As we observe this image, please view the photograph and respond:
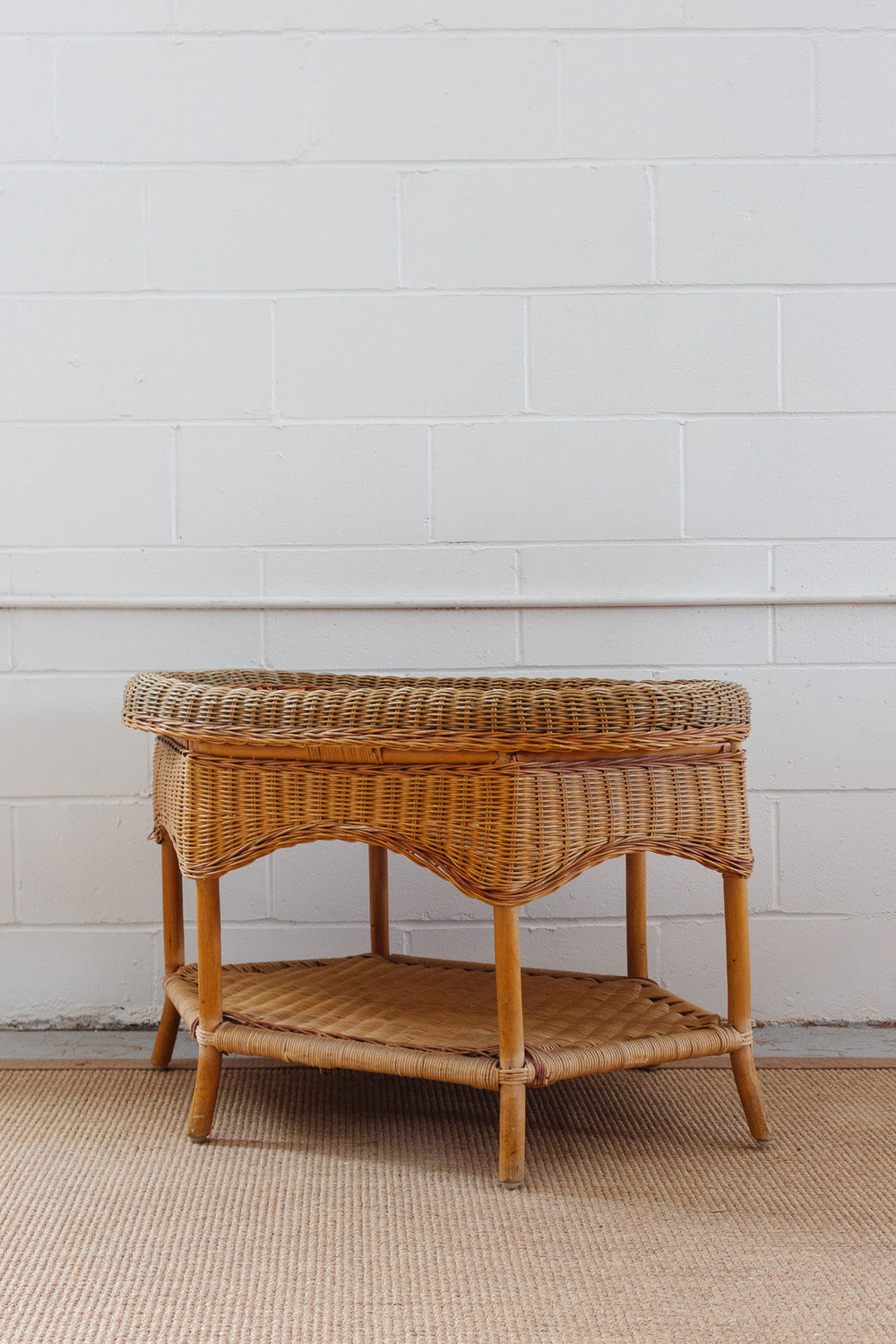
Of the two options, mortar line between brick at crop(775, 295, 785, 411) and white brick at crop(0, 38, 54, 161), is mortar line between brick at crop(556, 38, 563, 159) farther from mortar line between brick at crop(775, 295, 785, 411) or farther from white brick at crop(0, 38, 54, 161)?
white brick at crop(0, 38, 54, 161)

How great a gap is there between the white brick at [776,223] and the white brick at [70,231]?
0.87 metres

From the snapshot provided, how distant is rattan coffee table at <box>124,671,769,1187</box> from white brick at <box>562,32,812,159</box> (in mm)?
985

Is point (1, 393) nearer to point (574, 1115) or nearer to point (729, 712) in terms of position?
point (729, 712)

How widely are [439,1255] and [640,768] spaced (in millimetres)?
543

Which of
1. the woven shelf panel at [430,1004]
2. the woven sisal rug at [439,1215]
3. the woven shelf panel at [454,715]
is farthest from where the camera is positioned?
the woven shelf panel at [430,1004]

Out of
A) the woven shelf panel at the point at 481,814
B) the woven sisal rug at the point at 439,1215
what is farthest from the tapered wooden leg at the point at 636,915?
the woven shelf panel at the point at 481,814

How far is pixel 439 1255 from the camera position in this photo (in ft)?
3.38

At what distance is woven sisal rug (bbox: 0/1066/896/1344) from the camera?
3.05 ft

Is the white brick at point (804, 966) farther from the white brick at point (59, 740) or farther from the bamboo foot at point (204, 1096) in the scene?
the white brick at point (59, 740)

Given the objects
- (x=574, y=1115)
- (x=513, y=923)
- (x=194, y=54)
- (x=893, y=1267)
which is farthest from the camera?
(x=194, y=54)

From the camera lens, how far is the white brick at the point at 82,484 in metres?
1.73

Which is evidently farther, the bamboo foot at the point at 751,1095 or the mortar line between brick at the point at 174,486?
the mortar line between brick at the point at 174,486

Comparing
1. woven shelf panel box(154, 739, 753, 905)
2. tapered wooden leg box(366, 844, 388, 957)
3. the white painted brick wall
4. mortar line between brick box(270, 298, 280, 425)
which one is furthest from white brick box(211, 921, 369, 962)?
mortar line between brick box(270, 298, 280, 425)

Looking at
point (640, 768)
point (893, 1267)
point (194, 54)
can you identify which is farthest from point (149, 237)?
point (893, 1267)
